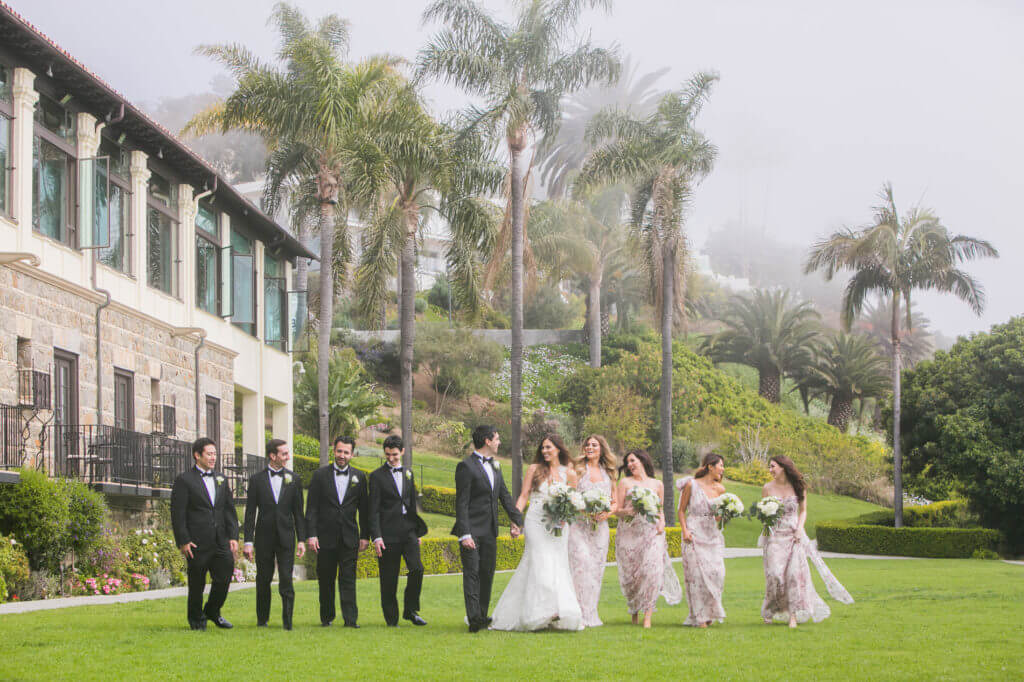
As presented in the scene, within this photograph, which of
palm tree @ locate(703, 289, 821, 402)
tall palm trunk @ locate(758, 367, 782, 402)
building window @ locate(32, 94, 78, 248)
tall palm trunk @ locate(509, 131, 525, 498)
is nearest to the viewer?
building window @ locate(32, 94, 78, 248)

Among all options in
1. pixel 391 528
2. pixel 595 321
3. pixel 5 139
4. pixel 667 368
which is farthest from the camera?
pixel 595 321

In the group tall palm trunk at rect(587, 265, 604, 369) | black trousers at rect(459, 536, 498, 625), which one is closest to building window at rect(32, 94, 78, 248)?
black trousers at rect(459, 536, 498, 625)

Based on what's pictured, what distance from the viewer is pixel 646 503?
→ 42.2 feet

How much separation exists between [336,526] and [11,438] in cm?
878

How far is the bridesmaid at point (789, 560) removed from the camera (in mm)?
12734

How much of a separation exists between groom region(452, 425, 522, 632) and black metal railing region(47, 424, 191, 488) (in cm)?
1057

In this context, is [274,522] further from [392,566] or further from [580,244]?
[580,244]

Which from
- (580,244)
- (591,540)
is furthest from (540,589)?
(580,244)

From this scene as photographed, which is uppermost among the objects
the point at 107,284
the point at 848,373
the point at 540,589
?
the point at 107,284

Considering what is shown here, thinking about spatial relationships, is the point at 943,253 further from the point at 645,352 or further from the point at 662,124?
the point at 645,352

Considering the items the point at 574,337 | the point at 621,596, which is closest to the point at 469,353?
the point at 574,337

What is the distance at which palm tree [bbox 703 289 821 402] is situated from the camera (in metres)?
63.1

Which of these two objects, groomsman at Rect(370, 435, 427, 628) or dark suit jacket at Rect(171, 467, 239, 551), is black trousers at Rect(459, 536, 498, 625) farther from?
dark suit jacket at Rect(171, 467, 239, 551)

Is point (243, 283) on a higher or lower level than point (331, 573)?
higher
